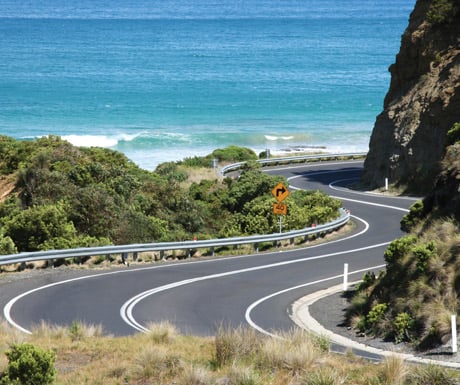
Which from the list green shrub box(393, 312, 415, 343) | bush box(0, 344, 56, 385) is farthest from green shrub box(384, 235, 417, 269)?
bush box(0, 344, 56, 385)

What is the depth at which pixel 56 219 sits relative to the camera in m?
29.4

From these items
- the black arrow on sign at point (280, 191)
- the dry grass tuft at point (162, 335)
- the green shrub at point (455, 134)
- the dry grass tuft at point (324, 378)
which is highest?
the green shrub at point (455, 134)

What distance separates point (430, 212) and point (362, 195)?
25.0m

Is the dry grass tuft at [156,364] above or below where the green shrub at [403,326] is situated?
above

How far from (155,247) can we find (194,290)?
4.41 meters

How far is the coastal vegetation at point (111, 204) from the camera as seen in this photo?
29.5m

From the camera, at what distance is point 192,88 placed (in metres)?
115

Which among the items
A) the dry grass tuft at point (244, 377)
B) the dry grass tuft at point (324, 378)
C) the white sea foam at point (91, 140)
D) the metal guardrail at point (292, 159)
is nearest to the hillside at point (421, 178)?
the dry grass tuft at point (324, 378)

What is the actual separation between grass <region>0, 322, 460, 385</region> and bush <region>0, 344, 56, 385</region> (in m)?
0.29

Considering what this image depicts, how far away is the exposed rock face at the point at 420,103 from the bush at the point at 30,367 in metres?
33.8

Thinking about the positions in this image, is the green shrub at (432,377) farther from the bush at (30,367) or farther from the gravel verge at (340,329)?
the bush at (30,367)

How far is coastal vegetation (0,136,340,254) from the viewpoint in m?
29.5

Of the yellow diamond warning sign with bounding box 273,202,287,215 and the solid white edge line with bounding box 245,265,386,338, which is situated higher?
the yellow diamond warning sign with bounding box 273,202,287,215

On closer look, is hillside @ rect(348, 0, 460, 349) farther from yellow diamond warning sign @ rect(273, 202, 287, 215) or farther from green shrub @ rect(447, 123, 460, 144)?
yellow diamond warning sign @ rect(273, 202, 287, 215)
